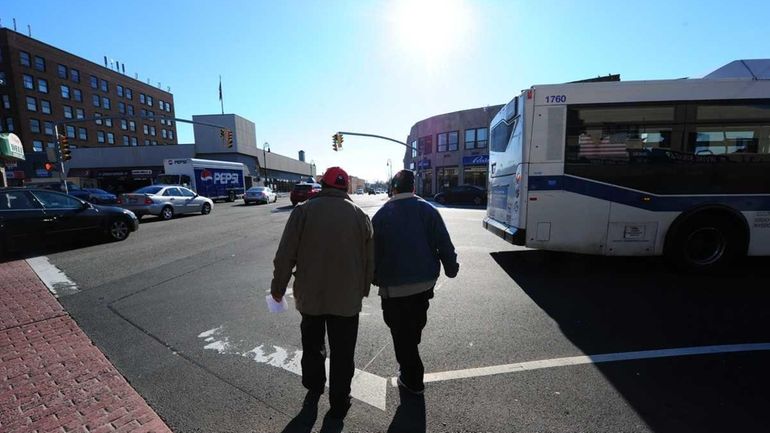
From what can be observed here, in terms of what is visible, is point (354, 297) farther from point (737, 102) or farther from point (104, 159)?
point (104, 159)

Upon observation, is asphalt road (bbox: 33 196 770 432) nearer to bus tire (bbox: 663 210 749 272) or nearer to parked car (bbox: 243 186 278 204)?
bus tire (bbox: 663 210 749 272)

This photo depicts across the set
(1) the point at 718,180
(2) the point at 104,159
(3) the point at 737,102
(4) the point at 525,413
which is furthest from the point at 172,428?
(2) the point at 104,159

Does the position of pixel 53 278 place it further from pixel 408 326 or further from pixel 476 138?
pixel 476 138

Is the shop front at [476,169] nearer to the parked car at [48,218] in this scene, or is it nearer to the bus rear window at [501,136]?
the bus rear window at [501,136]

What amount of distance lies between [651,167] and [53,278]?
10.6m

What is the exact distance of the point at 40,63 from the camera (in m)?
52.5

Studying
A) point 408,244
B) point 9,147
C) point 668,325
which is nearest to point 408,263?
point 408,244

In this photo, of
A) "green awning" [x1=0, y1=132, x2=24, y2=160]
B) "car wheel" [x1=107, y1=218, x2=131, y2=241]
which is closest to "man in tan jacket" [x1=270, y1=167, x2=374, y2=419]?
"car wheel" [x1=107, y1=218, x2=131, y2=241]

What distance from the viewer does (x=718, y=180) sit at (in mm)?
5836

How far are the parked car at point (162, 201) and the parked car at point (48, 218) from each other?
252 inches

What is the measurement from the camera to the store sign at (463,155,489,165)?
120 feet

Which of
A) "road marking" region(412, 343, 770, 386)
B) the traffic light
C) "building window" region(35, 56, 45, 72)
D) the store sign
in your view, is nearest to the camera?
"road marking" region(412, 343, 770, 386)

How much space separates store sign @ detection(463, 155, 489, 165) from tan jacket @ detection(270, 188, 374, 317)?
1419 inches

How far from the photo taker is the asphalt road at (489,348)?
2529 mm
